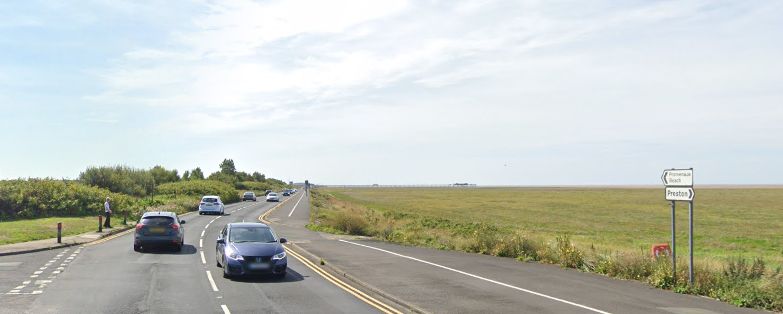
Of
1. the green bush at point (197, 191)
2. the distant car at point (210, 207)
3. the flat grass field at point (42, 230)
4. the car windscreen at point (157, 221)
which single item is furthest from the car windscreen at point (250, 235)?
the green bush at point (197, 191)

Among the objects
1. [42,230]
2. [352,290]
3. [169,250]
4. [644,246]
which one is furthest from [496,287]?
[42,230]

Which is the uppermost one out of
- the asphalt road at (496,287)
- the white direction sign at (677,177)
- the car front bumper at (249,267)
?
the white direction sign at (677,177)

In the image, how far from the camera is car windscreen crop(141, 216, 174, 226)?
79.5 feet

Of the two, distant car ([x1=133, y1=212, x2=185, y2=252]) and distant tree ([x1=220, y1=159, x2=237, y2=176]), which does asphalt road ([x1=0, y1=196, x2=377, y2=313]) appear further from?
distant tree ([x1=220, y1=159, x2=237, y2=176])

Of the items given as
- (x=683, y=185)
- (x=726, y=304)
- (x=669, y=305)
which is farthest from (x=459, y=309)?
(x=683, y=185)

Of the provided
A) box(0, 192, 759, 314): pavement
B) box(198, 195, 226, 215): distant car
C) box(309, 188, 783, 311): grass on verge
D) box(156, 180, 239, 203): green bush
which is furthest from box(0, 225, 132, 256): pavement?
Result: box(156, 180, 239, 203): green bush

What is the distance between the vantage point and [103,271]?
1836cm

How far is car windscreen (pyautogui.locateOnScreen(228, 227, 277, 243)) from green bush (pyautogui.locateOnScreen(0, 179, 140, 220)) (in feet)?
106

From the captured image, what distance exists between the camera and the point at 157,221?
24391 millimetres

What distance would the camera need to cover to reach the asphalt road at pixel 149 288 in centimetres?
1285

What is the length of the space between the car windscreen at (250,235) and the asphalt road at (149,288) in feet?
3.78

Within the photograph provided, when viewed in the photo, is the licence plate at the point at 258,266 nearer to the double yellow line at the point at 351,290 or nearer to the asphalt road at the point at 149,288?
the asphalt road at the point at 149,288

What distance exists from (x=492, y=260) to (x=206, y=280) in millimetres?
9841

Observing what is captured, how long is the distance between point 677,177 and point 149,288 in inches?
520
